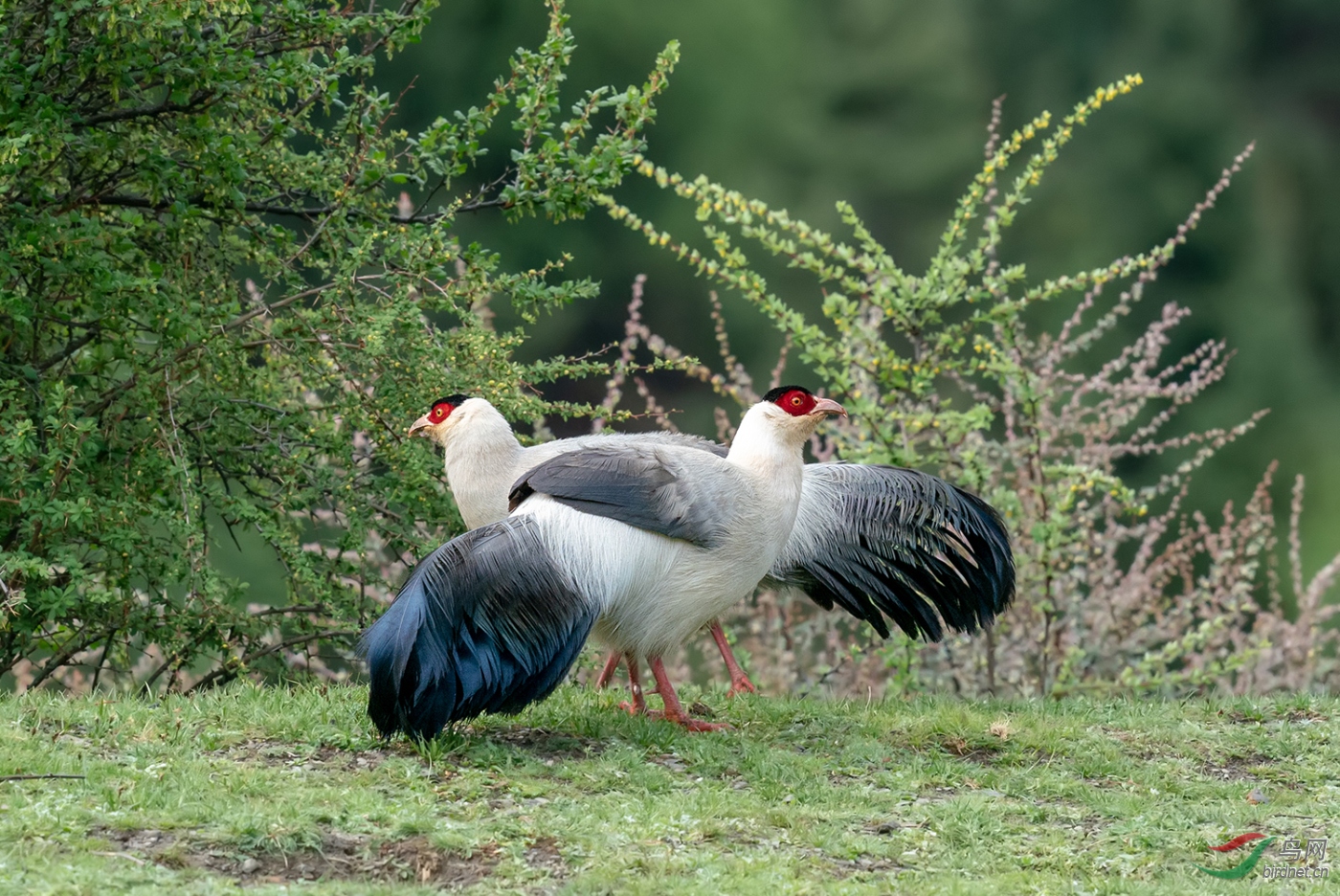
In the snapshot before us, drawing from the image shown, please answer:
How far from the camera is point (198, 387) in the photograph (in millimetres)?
7086

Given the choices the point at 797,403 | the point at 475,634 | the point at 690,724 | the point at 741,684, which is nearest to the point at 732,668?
the point at 741,684

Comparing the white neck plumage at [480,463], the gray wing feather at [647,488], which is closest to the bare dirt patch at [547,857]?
the gray wing feather at [647,488]

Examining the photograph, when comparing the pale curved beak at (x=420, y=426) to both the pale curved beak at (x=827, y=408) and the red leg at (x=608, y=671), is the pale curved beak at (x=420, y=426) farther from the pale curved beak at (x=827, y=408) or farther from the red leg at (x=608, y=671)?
the pale curved beak at (x=827, y=408)

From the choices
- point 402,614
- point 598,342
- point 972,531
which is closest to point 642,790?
point 402,614

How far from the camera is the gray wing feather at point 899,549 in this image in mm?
6969

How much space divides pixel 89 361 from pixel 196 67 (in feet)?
5.27

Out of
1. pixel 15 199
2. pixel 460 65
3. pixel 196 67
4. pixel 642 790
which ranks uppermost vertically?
pixel 460 65

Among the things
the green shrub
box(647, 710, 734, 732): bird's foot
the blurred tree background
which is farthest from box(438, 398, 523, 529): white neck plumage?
the blurred tree background

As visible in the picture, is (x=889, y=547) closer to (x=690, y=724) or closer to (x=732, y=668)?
(x=732, y=668)

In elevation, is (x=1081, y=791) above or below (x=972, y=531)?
below

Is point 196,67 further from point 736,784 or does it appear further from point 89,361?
point 736,784

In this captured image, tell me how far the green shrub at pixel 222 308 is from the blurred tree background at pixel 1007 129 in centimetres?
989

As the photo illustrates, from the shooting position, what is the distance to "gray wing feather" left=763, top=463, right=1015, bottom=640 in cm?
697

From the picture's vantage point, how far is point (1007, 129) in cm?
2078
